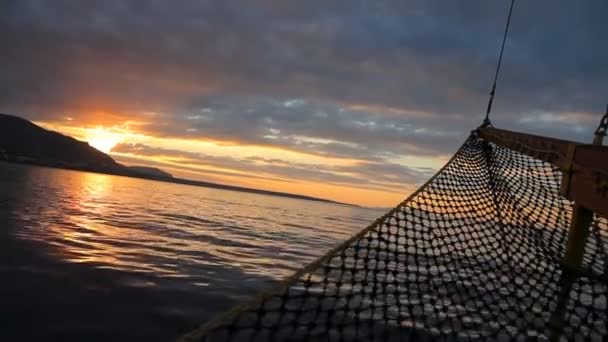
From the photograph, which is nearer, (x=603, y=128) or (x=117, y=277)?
(x=603, y=128)

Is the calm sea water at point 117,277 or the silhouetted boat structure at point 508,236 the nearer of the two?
the silhouetted boat structure at point 508,236

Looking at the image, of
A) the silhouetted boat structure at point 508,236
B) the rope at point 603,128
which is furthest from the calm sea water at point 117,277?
the rope at point 603,128

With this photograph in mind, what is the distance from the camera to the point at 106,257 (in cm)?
1127

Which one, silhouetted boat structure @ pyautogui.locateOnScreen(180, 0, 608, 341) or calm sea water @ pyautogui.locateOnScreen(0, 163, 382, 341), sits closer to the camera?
silhouetted boat structure @ pyautogui.locateOnScreen(180, 0, 608, 341)

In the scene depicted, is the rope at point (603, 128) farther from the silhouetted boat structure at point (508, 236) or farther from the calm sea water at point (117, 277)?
the calm sea water at point (117, 277)

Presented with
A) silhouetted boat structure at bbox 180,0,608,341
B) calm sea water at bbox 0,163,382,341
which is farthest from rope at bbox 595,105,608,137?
calm sea water at bbox 0,163,382,341

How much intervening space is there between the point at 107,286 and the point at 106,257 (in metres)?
3.26

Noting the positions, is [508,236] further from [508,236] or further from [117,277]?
[117,277]

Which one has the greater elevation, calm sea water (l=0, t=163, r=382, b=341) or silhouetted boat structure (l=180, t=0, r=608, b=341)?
silhouetted boat structure (l=180, t=0, r=608, b=341)

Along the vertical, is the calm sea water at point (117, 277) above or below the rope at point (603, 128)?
below

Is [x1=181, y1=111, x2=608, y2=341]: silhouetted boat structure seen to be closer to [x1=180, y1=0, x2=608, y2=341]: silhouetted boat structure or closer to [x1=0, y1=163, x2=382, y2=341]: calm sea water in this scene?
[x1=180, y1=0, x2=608, y2=341]: silhouetted boat structure

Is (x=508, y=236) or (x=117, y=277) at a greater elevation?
(x=508, y=236)

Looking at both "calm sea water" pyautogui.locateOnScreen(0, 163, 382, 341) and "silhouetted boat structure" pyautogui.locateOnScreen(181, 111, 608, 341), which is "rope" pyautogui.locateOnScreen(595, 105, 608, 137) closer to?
"silhouetted boat structure" pyautogui.locateOnScreen(181, 111, 608, 341)

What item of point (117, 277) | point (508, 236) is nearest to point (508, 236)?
point (508, 236)
